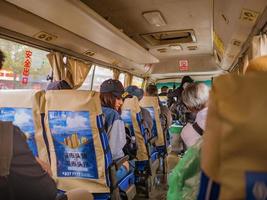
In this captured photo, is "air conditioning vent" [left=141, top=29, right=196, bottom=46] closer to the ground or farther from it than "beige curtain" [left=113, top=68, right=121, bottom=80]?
farther from it

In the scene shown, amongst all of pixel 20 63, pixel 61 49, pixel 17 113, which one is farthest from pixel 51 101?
pixel 61 49

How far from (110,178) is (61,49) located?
2272mm

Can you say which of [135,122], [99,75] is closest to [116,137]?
[135,122]

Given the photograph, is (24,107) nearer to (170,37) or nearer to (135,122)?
(135,122)


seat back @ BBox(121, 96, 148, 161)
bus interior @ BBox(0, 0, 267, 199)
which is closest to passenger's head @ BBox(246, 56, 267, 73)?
bus interior @ BBox(0, 0, 267, 199)

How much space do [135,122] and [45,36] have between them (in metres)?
1.53

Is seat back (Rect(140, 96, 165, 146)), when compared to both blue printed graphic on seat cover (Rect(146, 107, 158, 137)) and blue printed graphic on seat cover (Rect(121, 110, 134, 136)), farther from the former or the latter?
blue printed graphic on seat cover (Rect(121, 110, 134, 136))

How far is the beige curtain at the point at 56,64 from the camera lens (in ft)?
12.0

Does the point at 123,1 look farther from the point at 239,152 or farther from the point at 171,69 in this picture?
the point at 171,69

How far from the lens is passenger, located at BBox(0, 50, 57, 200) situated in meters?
1.05

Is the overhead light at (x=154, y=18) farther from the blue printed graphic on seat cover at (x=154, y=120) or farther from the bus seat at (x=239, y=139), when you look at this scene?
the bus seat at (x=239, y=139)

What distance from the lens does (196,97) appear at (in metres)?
1.95

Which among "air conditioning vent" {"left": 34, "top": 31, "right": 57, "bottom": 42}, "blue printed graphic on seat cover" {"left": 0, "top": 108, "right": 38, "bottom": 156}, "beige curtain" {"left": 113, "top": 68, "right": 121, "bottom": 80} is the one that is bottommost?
"blue printed graphic on seat cover" {"left": 0, "top": 108, "right": 38, "bottom": 156}

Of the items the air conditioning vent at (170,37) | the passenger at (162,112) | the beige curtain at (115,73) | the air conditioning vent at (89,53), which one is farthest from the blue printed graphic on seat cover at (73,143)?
the beige curtain at (115,73)
